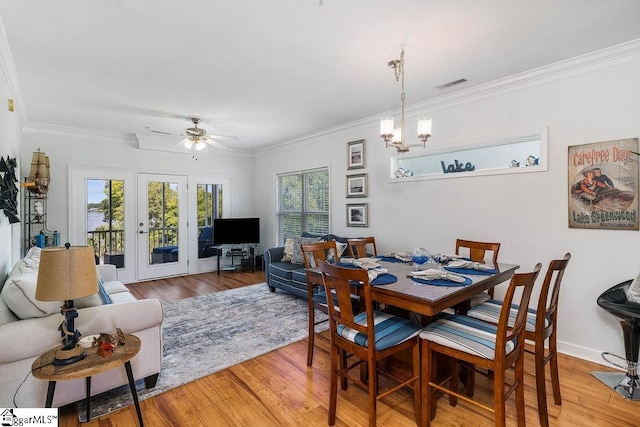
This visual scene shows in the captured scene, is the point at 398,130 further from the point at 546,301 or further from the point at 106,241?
the point at 106,241

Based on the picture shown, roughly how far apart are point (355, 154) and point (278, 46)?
2.42 metres

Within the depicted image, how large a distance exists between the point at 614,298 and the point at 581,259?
17.2 inches

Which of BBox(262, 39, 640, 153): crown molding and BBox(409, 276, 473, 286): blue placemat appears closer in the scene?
BBox(409, 276, 473, 286): blue placemat

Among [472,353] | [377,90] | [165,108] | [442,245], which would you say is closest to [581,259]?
[442,245]

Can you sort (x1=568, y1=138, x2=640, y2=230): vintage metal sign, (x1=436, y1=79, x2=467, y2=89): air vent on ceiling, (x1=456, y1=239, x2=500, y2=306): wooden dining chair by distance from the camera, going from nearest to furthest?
(x1=568, y1=138, x2=640, y2=230): vintage metal sign, (x1=456, y1=239, x2=500, y2=306): wooden dining chair, (x1=436, y1=79, x2=467, y2=89): air vent on ceiling

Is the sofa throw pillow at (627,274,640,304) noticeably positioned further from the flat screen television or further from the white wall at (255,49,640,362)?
the flat screen television

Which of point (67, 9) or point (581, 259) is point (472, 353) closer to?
point (581, 259)

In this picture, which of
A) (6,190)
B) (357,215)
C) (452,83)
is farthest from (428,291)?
(6,190)

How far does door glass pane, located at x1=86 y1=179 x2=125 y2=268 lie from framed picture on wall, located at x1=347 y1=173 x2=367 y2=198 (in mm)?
3981

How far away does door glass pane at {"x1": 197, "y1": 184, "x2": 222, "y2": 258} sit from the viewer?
21.1ft

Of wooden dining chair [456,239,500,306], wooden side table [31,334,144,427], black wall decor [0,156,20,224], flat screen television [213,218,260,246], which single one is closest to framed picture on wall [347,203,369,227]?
wooden dining chair [456,239,500,306]

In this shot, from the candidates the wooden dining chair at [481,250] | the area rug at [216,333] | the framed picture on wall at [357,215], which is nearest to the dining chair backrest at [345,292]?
the area rug at [216,333]

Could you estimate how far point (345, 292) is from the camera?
6.32 feet

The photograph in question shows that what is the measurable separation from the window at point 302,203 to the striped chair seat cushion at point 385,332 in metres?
3.33
